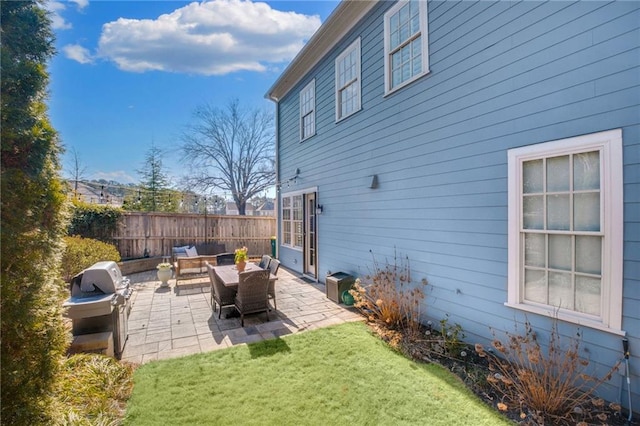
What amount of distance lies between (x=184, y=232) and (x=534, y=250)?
34.6 ft

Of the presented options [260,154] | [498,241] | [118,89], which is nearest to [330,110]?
[498,241]

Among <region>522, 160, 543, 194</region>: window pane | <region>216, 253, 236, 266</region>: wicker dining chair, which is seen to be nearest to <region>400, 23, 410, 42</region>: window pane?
<region>522, 160, 543, 194</region>: window pane

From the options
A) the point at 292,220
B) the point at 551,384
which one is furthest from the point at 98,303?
the point at 292,220

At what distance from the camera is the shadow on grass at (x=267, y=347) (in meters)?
3.66

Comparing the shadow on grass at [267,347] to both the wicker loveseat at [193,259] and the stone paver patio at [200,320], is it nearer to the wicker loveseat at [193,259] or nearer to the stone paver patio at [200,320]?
the stone paver patio at [200,320]

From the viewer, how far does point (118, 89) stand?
10789mm

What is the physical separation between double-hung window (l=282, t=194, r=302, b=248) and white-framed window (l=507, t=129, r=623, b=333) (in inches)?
246

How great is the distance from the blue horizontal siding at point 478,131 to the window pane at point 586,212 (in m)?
0.22

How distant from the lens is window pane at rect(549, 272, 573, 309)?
2.76m

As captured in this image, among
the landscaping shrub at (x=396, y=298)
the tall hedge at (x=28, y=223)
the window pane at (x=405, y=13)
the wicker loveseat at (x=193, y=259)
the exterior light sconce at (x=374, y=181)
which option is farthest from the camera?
the wicker loveseat at (x=193, y=259)

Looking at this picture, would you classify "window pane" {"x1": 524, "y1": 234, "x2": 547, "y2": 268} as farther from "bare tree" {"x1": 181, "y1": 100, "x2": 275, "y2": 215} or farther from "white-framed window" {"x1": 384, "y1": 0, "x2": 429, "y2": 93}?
"bare tree" {"x1": 181, "y1": 100, "x2": 275, "y2": 215}

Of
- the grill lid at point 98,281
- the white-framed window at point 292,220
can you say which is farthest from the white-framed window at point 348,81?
the grill lid at point 98,281

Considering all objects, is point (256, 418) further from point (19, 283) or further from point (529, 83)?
point (529, 83)

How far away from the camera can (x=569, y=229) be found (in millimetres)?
2756
